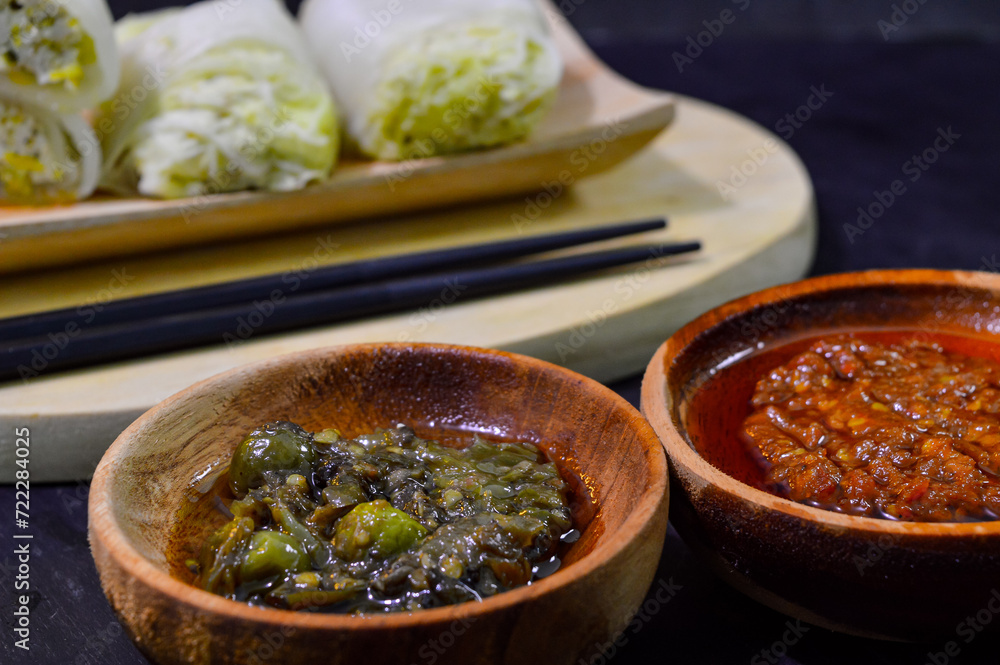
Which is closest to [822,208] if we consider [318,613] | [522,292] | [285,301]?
[522,292]

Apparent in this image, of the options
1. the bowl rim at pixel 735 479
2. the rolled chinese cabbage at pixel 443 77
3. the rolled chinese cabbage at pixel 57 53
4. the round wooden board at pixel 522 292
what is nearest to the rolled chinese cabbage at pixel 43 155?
the rolled chinese cabbage at pixel 57 53

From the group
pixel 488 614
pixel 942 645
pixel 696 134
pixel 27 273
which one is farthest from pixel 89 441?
pixel 696 134

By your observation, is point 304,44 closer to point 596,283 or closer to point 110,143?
point 110,143

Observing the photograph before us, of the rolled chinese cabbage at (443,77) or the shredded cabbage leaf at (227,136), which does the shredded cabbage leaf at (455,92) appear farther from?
the shredded cabbage leaf at (227,136)

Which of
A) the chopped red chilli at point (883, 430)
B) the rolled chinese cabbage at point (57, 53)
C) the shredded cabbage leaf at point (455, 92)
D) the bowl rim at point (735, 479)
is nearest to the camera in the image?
the bowl rim at point (735, 479)

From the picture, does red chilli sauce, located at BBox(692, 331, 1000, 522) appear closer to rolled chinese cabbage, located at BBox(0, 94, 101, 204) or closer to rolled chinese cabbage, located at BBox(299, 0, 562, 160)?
rolled chinese cabbage, located at BBox(299, 0, 562, 160)

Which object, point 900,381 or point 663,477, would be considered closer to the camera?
point 663,477

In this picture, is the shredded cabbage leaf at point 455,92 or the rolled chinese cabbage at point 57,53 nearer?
the rolled chinese cabbage at point 57,53

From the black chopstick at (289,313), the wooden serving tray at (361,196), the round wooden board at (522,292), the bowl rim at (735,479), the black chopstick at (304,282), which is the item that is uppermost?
the bowl rim at (735,479)
